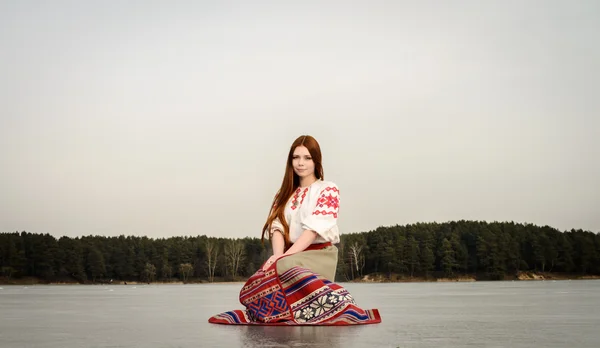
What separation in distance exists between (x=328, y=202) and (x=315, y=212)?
0.18 meters

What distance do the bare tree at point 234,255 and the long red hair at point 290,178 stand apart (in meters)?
99.7

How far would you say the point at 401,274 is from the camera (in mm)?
99625

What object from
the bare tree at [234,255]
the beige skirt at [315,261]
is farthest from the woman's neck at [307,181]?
the bare tree at [234,255]

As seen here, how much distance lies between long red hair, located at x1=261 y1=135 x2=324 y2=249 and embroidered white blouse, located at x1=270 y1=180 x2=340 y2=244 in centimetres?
6

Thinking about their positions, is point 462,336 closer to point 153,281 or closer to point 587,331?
point 587,331

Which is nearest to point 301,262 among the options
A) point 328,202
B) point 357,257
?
point 328,202

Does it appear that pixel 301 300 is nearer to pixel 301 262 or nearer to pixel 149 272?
pixel 301 262

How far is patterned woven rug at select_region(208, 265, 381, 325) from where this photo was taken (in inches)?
254

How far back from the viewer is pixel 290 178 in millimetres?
7336

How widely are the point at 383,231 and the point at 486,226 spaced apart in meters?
16.4

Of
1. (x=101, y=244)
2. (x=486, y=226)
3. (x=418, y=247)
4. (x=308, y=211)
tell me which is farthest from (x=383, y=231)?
(x=308, y=211)

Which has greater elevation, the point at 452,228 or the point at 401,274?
the point at 452,228

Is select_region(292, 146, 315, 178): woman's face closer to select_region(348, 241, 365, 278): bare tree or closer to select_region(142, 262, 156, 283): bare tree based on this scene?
select_region(348, 241, 365, 278): bare tree

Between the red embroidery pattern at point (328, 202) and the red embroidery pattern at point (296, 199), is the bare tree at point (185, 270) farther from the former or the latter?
the red embroidery pattern at point (328, 202)
